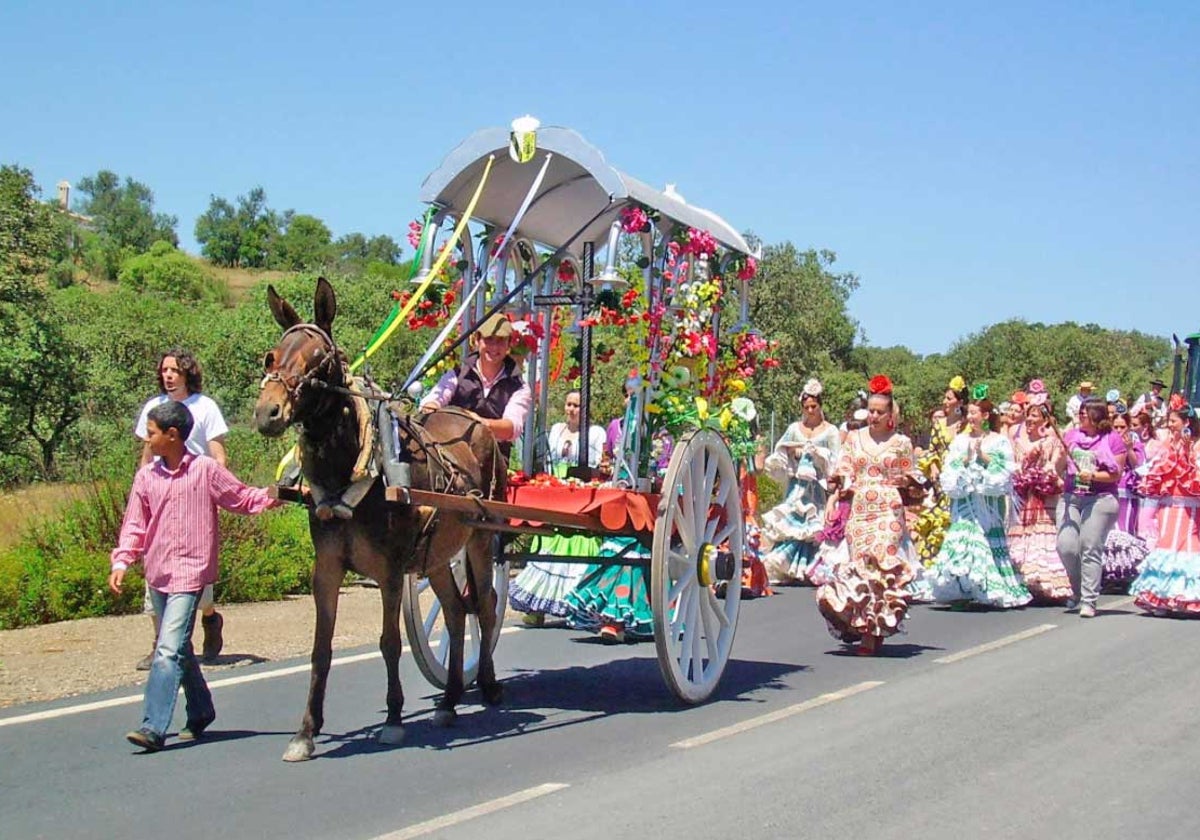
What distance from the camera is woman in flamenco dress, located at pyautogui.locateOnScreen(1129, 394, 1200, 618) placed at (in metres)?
13.4

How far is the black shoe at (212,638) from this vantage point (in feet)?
32.5

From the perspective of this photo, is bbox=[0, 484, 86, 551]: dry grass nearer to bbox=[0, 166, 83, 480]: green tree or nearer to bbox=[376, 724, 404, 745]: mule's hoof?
bbox=[0, 166, 83, 480]: green tree

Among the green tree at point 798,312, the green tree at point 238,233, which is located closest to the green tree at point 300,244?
the green tree at point 238,233

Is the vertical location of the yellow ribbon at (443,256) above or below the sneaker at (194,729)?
above

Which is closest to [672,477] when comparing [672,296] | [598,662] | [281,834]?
[672,296]

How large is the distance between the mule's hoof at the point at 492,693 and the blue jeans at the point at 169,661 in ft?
6.49

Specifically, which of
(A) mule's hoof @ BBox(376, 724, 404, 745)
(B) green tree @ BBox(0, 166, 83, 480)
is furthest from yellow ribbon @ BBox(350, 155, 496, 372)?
(B) green tree @ BBox(0, 166, 83, 480)

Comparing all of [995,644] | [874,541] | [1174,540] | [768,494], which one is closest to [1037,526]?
[1174,540]

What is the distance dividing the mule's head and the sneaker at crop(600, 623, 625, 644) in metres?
5.04

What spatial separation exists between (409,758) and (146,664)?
3300 millimetres

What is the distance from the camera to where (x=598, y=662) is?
10.5 meters

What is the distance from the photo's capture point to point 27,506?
15594mm

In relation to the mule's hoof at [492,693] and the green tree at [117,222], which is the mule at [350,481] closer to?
the mule's hoof at [492,693]

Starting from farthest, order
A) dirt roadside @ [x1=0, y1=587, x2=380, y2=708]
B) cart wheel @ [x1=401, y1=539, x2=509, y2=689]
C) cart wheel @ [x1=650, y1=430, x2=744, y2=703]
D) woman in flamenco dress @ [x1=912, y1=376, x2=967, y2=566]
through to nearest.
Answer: woman in flamenco dress @ [x1=912, y1=376, x2=967, y2=566] < dirt roadside @ [x1=0, y1=587, x2=380, y2=708] < cart wheel @ [x1=401, y1=539, x2=509, y2=689] < cart wheel @ [x1=650, y1=430, x2=744, y2=703]
